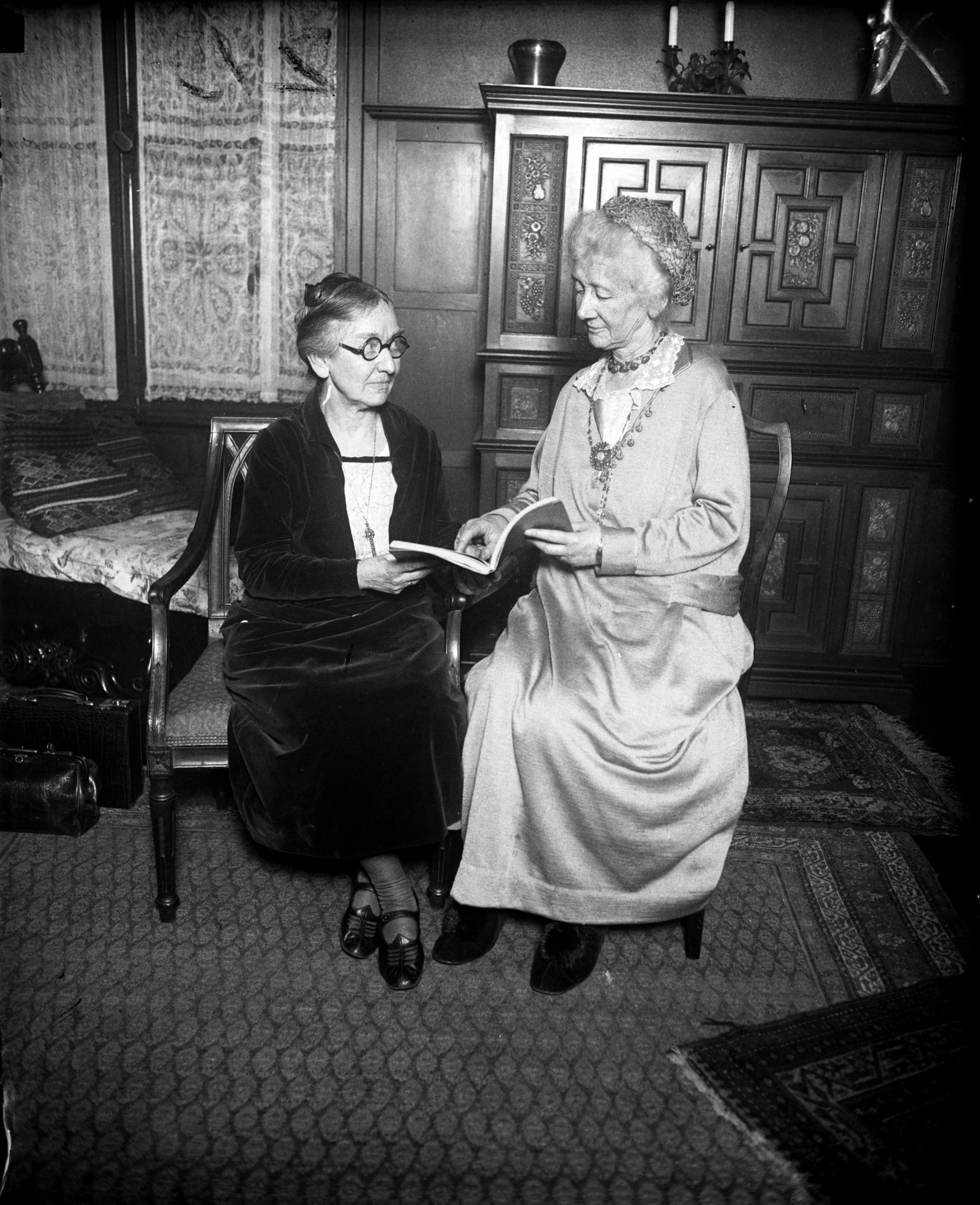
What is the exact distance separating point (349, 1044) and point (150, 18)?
415 cm

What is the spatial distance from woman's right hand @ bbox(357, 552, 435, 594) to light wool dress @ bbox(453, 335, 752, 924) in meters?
0.31

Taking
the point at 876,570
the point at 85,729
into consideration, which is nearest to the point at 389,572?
the point at 85,729

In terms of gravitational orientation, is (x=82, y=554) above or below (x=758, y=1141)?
above

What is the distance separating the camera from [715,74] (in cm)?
396

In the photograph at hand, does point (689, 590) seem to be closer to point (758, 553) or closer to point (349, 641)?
point (758, 553)

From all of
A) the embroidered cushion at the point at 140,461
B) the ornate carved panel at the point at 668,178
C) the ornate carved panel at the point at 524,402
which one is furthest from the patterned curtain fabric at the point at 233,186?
the ornate carved panel at the point at 668,178

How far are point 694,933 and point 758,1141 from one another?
610 mm

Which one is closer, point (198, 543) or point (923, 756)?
point (198, 543)

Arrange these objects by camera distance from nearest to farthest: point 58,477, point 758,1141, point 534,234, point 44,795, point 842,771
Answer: point 758,1141, point 44,795, point 842,771, point 58,477, point 534,234

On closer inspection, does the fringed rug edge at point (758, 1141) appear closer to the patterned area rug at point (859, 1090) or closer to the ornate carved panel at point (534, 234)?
the patterned area rug at point (859, 1090)

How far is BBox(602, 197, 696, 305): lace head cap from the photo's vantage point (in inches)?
95.8

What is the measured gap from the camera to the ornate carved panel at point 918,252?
3.97m

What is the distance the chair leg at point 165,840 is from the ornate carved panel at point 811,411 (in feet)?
8.89

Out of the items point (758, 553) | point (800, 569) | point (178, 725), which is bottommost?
point (178, 725)
